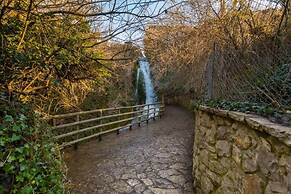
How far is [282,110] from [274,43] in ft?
6.02

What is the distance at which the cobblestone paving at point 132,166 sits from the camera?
375cm

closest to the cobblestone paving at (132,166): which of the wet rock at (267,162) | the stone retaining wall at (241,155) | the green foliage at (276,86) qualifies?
the stone retaining wall at (241,155)

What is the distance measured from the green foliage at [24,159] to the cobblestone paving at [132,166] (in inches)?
60.1

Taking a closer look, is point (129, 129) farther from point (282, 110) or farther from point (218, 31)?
point (282, 110)

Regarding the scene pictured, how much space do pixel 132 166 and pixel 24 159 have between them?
9.39 feet

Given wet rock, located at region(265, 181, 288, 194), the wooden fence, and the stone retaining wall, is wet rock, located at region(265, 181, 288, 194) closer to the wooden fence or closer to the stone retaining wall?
the stone retaining wall

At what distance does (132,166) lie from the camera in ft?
15.4

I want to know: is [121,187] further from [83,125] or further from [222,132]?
[83,125]

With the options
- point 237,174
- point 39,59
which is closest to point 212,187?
point 237,174

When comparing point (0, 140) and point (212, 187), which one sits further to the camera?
point (212, 187)

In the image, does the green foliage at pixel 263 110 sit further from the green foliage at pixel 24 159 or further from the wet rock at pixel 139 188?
the green foliage at pixel 24 159

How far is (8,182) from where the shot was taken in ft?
6.56

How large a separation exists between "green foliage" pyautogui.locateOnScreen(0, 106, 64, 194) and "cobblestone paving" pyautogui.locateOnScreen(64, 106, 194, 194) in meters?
1.53

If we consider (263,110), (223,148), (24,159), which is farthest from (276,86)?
(24,159)
